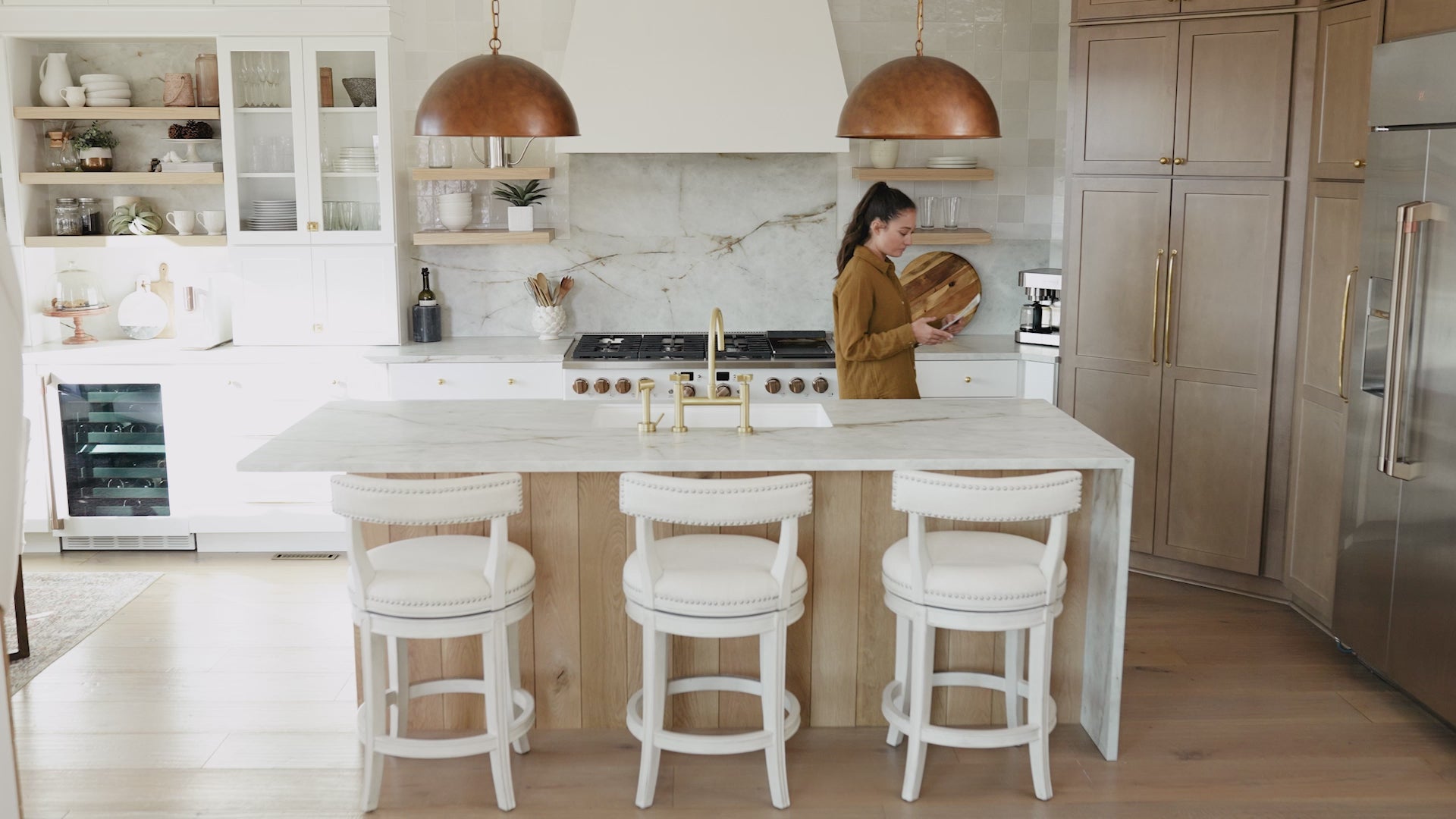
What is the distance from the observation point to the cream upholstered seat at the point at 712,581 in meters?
3.00

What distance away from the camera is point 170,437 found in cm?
530

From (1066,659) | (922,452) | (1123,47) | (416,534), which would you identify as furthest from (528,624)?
(1123,47)

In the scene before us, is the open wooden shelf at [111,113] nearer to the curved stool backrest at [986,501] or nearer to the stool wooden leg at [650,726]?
the stool wooden leg at [650,726]

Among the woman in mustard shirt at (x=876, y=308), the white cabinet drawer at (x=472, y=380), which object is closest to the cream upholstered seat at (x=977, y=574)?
the woman in mustard shirt at (x=876, y=308)

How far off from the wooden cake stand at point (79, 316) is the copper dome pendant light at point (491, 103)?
3.20 m

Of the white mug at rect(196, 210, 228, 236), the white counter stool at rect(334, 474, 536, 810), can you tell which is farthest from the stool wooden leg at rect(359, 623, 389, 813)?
the white mug at rect(196, 210, 228, 236)

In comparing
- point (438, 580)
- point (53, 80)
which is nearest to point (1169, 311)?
point (438, 580)

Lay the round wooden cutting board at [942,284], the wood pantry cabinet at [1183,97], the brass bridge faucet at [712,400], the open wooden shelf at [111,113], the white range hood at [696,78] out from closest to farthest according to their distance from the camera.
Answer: the brass bridge faucet at [712,400], the wood pantry cabinet at [1183,97], the open wooden shelf at [111,113], the white range hood at [696,78], the round wooden cutting board at [942,284]

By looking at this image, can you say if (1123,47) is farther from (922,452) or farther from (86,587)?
(86,587)

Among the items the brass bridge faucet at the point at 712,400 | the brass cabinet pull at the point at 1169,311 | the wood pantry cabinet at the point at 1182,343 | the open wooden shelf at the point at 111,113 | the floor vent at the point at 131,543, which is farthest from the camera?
the floor vent at the point at 131,543

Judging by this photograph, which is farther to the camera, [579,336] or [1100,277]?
[579,336]

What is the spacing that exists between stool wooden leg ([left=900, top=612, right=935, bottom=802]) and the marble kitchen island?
398 millimetres

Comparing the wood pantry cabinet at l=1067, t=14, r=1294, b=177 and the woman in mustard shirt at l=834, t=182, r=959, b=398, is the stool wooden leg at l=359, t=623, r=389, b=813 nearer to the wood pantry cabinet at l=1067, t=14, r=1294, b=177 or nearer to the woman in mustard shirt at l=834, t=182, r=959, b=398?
the woman in mustard shirt at l=834, t=182, r=959, b=398

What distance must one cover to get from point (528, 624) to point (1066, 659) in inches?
62.1
